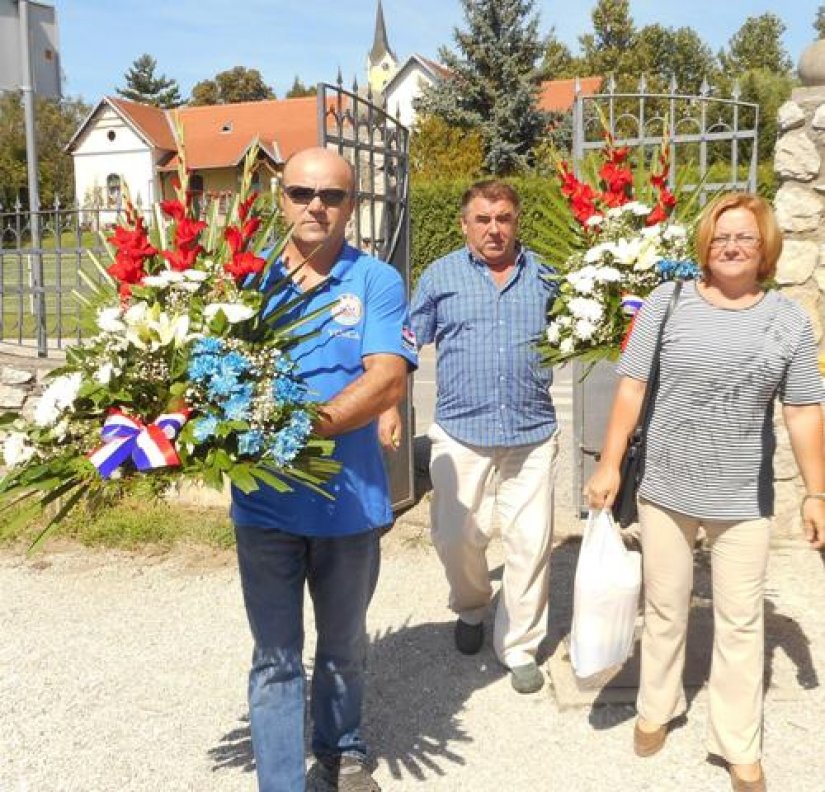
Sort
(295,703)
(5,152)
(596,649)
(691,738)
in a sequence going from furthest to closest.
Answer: (5,152)
(691,738)
(596,649)
(295,703)

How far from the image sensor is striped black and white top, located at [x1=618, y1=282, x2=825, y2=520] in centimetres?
281

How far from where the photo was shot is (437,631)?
427 centimetres

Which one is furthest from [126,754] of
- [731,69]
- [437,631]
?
[731,69]

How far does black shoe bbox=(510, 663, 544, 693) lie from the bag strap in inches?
45.0

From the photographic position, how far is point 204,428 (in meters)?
2.21

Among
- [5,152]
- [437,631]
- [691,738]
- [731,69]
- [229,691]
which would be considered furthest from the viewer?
[731,69]

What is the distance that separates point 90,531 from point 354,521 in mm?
3405

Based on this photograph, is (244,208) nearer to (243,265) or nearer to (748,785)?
(243,265)

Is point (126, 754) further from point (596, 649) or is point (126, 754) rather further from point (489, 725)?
point (596, 649)

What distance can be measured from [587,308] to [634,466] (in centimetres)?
66

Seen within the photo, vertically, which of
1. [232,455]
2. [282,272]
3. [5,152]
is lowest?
[232,455]

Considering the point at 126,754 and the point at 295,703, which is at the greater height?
the point at 295,703

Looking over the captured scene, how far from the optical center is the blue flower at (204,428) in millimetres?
2201

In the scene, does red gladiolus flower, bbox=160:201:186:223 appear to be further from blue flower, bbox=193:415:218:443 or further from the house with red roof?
the house with red roof
